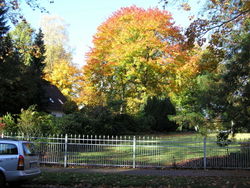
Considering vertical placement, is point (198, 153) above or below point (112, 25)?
below

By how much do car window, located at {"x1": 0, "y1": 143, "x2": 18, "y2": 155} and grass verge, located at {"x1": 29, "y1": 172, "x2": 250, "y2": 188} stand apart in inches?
69.1

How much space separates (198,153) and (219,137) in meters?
2.12

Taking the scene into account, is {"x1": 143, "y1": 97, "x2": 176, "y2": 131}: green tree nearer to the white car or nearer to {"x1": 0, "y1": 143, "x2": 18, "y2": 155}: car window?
the white car

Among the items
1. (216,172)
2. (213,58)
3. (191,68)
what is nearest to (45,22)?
(191,68)

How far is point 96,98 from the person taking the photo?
26641 millimetres

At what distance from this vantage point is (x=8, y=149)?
8375 millimetres

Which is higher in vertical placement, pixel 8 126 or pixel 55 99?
pixel 55 99

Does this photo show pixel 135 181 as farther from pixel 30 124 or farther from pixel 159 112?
pixel 159 112

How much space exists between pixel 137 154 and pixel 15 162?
668 centimetres

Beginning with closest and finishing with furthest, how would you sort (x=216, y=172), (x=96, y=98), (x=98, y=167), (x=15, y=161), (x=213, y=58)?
(x=15, y=161)
(x=216, y=172)
(x=98, y=167)
(x=213, y=58)
(x=96, y=98)

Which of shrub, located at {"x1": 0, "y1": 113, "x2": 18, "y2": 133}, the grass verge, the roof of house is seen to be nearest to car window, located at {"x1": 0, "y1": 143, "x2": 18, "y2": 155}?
A: the grass verge

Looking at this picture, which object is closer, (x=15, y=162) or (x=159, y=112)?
(x=15, y=162)

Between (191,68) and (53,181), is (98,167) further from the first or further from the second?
(191,68)

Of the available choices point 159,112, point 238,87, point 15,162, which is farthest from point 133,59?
point 15,162
